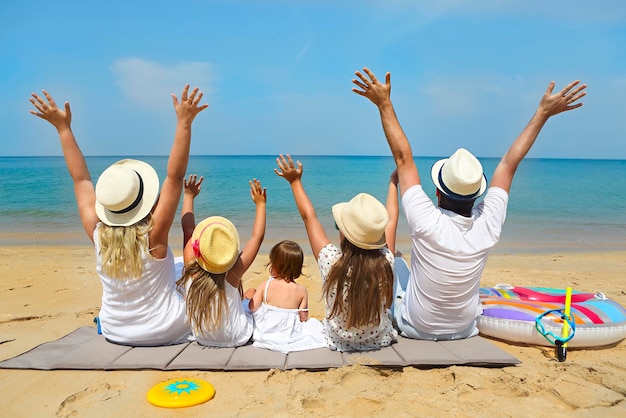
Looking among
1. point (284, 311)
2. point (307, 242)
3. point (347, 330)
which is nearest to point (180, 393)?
point (284, 311)

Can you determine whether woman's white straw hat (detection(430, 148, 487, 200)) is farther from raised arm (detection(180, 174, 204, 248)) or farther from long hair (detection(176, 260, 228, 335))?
raised arm (detection(180, 174, 204, 248))

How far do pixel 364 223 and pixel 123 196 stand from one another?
1.68m

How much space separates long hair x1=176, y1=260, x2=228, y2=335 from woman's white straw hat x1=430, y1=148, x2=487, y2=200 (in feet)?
5.86

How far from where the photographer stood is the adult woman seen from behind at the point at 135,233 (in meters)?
3.66

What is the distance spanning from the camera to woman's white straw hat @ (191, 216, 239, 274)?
11.7 feet

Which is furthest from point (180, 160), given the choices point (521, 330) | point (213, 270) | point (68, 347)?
point (521, 330)

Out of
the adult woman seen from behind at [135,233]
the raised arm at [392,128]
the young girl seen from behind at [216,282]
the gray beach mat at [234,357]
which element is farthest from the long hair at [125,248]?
the raised arm at [392,128]

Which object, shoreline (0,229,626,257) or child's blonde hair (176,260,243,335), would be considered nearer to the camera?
child's blonde hair (176,260,243,335)

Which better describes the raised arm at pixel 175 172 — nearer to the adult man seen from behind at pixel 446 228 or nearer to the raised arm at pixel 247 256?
the raised arm at pixel 247 256

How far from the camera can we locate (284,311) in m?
4.03

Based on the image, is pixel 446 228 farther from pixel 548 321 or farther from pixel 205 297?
pixel 205 297

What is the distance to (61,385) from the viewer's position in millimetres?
3363

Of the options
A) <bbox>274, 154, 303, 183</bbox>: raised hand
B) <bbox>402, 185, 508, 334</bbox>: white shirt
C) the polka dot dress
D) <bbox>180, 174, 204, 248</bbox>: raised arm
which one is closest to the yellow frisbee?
the polka dot dress

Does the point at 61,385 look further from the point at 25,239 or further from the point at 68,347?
the point at 25,239
